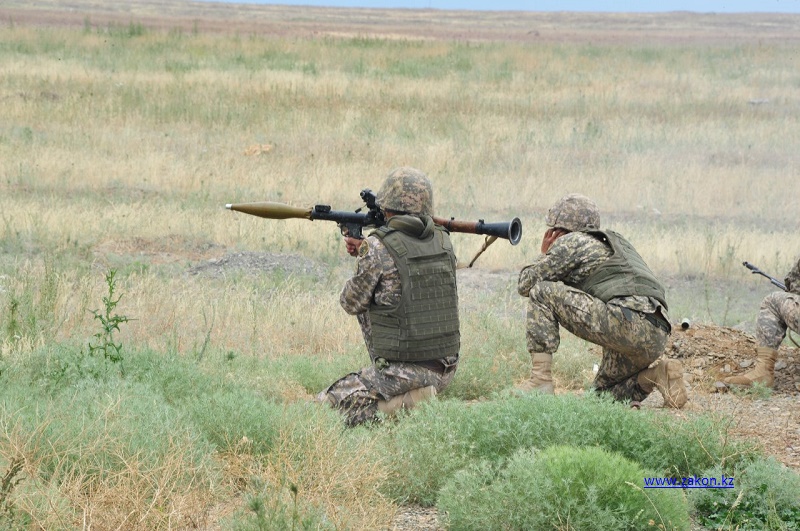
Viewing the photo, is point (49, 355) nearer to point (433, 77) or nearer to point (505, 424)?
point (505, 424)

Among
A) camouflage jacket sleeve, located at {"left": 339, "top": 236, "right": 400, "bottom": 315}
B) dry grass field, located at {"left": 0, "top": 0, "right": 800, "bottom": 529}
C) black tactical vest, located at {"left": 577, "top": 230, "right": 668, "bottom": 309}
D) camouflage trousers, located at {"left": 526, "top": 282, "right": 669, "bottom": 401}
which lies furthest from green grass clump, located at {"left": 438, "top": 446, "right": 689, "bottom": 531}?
black tactical vest, located at {"left": 577, "top": 230, "right": 668, "bottom": 309}

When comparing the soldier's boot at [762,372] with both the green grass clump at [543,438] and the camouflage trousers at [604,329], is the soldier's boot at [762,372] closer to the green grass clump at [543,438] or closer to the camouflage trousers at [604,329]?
the camouflage trousers at [604,329]

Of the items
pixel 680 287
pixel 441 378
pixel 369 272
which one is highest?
pixel 369 272

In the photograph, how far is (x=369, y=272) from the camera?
536 centimetres

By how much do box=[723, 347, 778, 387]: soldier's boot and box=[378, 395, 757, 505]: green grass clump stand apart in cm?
243

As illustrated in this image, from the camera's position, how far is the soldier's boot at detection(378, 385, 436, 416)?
5441 mm

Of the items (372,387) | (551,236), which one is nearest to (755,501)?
(372,387)

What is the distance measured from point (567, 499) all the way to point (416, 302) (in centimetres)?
196

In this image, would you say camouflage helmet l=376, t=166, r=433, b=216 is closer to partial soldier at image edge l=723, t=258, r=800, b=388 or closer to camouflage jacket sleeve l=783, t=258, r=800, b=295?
→ partial soldier at image edge l=723, t=258, r=800, b=388

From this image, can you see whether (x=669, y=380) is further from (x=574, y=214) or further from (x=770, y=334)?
(x=770, y=334)

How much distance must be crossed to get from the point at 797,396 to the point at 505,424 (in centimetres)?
313

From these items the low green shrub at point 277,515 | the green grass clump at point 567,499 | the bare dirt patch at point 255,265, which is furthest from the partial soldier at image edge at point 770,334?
the bare dirt patch at point 255,265

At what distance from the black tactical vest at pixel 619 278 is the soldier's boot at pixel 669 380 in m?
0.39

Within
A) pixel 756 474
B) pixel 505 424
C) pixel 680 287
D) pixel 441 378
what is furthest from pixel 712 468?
pixel 680 287
